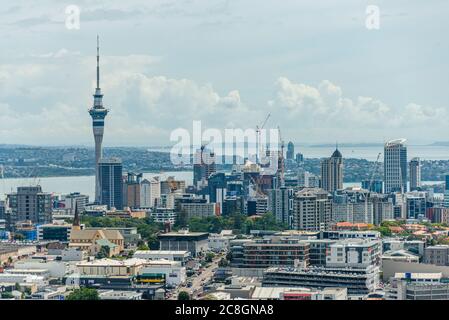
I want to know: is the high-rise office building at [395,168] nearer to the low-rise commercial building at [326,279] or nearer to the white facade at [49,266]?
the white facade at [49,266]

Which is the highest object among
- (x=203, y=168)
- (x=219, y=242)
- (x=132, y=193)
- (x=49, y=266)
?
(x=203, y=168)

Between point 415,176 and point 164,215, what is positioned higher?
point 415,176

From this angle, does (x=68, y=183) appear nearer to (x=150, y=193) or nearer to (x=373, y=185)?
(x=150, y=193)

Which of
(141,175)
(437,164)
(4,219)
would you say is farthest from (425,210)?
(4,219)

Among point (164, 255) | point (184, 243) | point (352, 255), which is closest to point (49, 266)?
point (164, 255)

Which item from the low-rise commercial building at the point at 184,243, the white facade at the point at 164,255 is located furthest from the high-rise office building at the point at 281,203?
the white facade at the point at 164,255

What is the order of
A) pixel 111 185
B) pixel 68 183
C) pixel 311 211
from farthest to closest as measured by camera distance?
pixel 111 185 → pixel 68 183 → pixel 311 211
